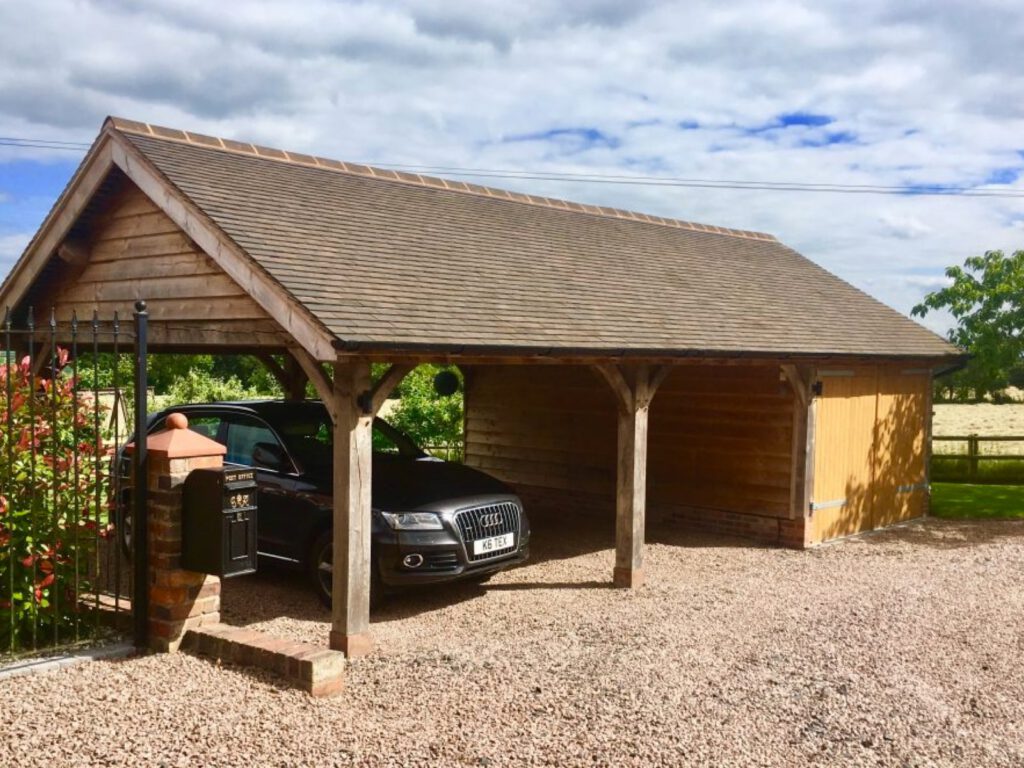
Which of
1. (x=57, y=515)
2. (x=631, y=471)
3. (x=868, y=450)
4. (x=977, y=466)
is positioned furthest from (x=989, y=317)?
(x=57, y=515)

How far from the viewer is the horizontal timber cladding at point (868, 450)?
39.1ft

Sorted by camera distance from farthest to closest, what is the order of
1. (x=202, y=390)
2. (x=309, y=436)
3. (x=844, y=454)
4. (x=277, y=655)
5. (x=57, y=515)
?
(x=202, y=390)
(x=844, y=454)
(x=309, y=436)
(x=57, y=515)
(x=277, y=655)

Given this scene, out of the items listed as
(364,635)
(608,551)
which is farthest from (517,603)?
(608,551)

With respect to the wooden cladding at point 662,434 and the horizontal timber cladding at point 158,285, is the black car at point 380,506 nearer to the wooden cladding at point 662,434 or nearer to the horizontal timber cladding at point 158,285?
the horizontal timber cladding at point 158,285

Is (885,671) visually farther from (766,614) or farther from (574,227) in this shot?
(574,227)

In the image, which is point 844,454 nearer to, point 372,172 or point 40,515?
point 372,172

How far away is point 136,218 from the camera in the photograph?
347 inches

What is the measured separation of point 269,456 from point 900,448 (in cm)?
952

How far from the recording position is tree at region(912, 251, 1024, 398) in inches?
722

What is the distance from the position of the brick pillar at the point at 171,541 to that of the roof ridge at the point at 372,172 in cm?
399

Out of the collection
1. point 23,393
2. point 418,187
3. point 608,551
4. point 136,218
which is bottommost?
point 608,551

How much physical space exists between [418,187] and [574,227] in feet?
7.97

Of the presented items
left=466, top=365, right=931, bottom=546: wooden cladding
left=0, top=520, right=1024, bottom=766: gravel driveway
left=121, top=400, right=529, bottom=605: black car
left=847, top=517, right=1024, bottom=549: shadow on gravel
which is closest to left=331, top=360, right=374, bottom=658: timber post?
left=0, top=520, right=1024, bottom=766: gravel driveway

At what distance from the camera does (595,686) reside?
19.4ft
